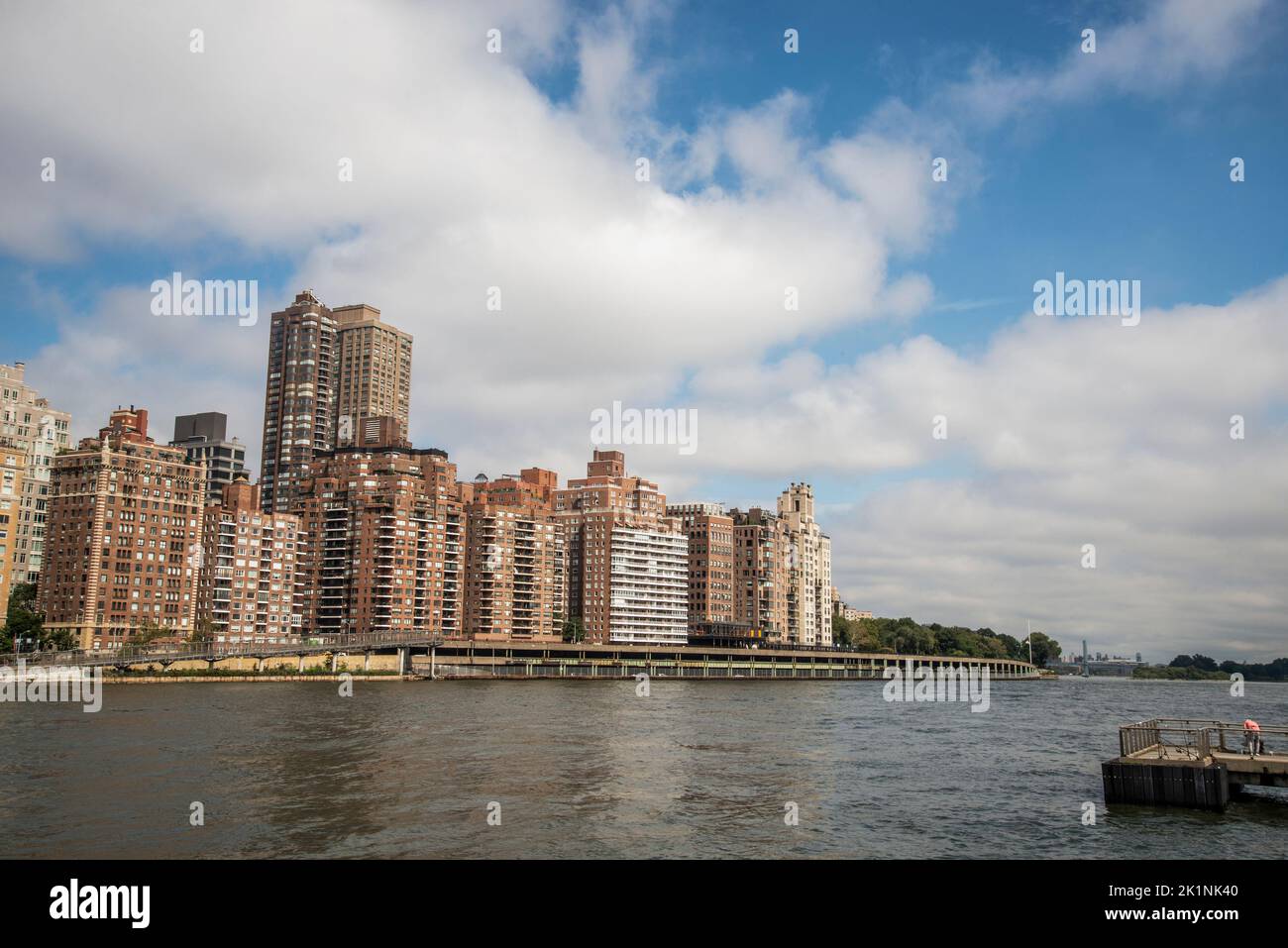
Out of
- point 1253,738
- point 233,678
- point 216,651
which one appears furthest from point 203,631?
point 1253,738

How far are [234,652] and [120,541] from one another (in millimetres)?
30024

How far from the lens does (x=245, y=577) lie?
188 m

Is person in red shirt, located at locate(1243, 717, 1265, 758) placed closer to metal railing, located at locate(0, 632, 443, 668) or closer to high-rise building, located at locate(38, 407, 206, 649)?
metal railing, located at locate(0, 632, 443, 668)

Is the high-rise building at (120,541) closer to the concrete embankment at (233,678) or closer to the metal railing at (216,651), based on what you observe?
the metal railing at (216,651)

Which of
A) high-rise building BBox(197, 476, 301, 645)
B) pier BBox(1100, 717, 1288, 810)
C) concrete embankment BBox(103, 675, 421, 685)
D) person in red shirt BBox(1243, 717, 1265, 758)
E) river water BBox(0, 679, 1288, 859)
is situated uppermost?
high-rise building BBox(197, 476, 301, 645)

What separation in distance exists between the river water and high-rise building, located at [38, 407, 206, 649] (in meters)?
67.9

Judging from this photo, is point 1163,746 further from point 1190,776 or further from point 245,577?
point 245,577

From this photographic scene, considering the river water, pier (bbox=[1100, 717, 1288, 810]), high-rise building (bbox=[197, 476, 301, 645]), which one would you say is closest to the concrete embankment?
high-rise building (bbox=[197, 476, 301, 645])

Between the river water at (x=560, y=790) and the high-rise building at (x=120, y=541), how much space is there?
67.9 m

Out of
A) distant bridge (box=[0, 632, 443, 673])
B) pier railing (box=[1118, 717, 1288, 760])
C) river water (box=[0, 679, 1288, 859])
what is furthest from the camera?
distant bridge (box=[0, 632, 443, 673])

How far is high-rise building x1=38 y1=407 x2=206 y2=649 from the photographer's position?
16025cm

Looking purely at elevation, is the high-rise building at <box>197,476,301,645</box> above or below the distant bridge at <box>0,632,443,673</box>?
above
